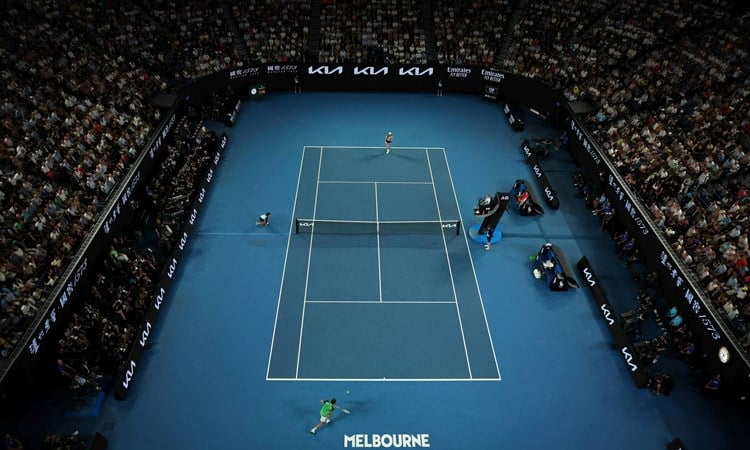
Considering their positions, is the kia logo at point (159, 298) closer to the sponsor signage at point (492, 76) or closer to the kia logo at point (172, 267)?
the kia logo at point (172, 267)

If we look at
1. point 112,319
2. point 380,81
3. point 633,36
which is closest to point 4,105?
point 112,319

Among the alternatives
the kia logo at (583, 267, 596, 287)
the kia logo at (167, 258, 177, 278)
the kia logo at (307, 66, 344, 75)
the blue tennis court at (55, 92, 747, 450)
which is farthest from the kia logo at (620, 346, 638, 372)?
the kia logo at (307, 66, 344, 75)

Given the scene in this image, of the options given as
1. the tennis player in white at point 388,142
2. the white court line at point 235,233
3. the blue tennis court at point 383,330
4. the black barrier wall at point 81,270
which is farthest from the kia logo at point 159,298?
the tennis player in white at point 388,142

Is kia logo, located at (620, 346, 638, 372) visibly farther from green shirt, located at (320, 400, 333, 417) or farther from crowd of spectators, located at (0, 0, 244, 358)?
crowd of spectators, located at (0, 0, 244, 358)

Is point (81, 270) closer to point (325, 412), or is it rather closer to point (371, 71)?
point (325, 412)

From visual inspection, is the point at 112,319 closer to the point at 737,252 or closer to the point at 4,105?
the point at 4,105

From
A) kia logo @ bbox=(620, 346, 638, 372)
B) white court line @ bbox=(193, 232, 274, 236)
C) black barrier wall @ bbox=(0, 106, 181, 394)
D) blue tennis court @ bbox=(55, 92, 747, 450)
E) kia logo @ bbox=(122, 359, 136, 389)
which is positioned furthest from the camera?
white court line @ bbox=(193, 232, 274, 236)
